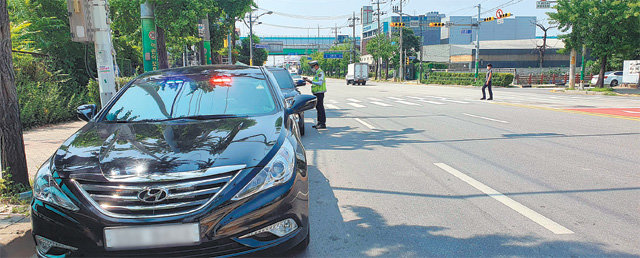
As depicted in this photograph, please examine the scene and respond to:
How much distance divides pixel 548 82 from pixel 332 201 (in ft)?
159

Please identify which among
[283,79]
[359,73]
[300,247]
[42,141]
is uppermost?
[359,73]

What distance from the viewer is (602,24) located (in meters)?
28.3

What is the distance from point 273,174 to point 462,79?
1847 inches

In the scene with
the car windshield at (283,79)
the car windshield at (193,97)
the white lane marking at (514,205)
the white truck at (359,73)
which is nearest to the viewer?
the white lane marking at (514,205)

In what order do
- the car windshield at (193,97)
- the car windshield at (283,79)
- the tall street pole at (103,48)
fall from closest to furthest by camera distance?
the car windshield at (193,97)
the tall street pole at (103,48)
the car windshield at (283,79)

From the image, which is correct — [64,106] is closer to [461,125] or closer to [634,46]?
[461,125]

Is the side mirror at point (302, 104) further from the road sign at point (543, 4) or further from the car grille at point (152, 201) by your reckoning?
the road sign at point (543, 4)

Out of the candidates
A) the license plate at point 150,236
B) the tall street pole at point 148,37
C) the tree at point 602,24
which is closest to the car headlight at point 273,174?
the license plate at point 150,236

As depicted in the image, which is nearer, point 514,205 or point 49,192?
point 49,192

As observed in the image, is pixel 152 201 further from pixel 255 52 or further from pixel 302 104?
pixel 255 52

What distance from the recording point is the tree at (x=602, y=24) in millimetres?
27594

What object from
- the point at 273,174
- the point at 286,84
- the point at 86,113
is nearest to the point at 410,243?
the point at 273,174

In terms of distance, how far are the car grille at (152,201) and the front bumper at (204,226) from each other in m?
0.05

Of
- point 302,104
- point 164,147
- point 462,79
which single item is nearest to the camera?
point 164,147
